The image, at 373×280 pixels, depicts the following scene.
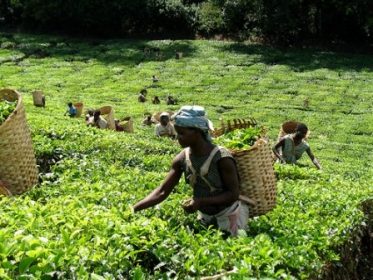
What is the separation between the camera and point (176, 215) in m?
6.11

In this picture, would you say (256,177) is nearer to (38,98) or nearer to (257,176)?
(257,176)

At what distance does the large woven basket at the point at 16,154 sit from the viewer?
6883 millimetres

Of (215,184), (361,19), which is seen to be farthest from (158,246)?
(361,19)

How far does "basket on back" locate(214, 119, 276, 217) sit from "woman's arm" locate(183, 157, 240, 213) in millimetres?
303

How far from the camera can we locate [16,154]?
6.98 m

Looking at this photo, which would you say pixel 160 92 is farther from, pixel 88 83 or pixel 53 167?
pixel 53 167

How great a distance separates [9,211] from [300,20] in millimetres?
34996

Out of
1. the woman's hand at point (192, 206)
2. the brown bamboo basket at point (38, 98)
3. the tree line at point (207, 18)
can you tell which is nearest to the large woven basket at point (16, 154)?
the woman's hand at point (192, 206)

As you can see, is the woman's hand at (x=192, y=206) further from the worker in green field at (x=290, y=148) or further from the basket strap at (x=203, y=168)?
the worker in green field at (x=290, y=148)

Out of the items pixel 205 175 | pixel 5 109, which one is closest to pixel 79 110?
pixel 5 109

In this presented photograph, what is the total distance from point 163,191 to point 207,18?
3596 cm

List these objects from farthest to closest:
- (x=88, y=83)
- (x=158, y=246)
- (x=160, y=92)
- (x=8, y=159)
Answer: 1. (x=88, y=83)
2. (x=160, y=92)
3. (x=8, y=159)
4. (x=158, y=246)

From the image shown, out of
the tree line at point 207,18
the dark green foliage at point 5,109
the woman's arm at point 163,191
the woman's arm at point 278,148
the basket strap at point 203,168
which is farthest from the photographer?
the tree line at point 207,18

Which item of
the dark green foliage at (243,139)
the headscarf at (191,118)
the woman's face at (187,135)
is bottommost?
the dark green foliage at (243,139)
